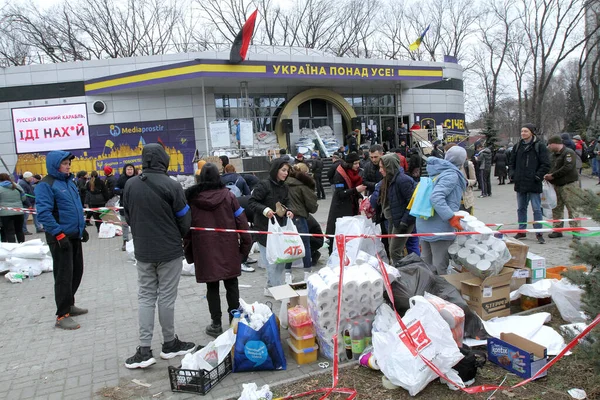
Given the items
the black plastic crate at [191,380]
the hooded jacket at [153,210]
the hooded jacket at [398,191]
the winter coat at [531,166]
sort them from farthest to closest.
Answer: the winter coat at [531,166] < the hooded jacket at [398,191] < the hooded jacket at [153,210] < the black plastic crate at [191,380]

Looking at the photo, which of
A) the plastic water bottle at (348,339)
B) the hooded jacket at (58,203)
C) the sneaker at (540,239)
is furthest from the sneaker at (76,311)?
the sneaker at (540,239)

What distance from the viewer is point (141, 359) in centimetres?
407

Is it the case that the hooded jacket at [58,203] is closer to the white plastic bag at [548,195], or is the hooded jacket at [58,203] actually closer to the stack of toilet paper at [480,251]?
the stack of toilet paper at [480,251]

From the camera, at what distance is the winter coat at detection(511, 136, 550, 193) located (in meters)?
7.73

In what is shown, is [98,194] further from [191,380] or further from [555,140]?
[555,140]

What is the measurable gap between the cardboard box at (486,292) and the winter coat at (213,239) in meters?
2.21

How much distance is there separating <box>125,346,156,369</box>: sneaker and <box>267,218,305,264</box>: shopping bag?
70.1 inches

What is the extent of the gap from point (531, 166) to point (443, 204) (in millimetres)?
3959

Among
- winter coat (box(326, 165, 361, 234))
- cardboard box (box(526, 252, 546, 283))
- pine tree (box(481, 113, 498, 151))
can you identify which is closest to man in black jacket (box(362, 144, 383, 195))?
winter coat (box(326, 165, 361, 234))

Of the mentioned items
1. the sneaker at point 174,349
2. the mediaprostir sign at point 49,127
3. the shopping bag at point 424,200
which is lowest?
the sneaker at point 174,349

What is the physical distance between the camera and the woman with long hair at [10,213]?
9641 mm

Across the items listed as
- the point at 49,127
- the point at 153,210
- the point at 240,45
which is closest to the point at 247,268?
the point at 153,210

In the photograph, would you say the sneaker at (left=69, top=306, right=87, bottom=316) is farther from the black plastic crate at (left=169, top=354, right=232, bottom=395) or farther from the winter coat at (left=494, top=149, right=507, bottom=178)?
the winter coat at (left=494, top=149, right=507, bottom=178)

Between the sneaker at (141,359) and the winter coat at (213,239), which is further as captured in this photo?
the winter coat at (213,239)
